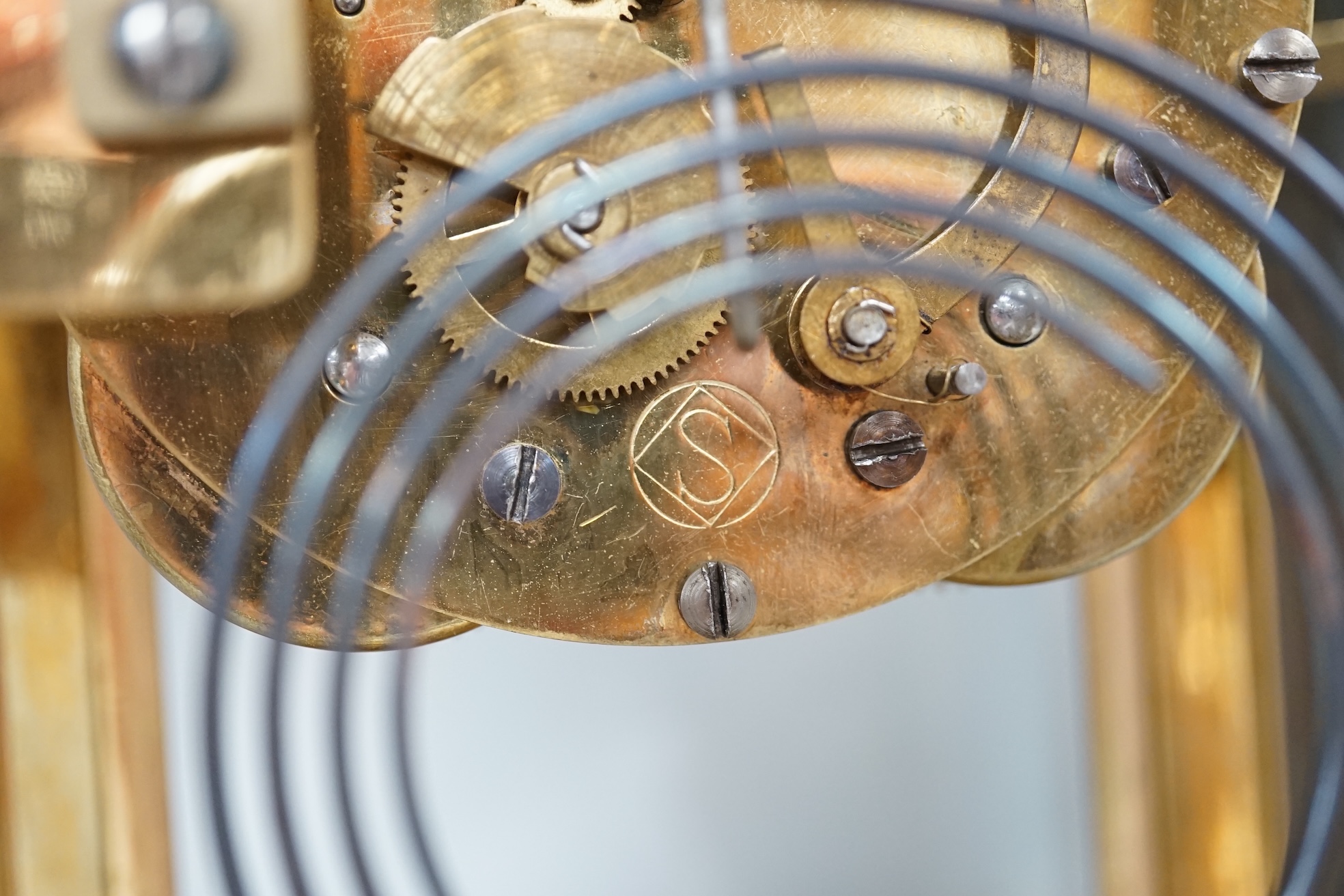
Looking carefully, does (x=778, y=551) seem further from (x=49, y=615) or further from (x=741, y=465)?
(x=49, y=615)

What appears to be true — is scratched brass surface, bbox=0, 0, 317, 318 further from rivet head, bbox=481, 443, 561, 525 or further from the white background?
the white background

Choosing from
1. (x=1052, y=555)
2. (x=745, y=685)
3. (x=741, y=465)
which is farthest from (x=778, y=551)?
(x=745, y=685)

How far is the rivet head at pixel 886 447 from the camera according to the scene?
22.1 inches

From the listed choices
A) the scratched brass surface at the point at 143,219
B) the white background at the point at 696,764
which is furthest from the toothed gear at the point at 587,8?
the white background at the point at 696,764

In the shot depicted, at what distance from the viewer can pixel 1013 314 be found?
1.86ft

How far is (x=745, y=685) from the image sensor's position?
42.7 inches

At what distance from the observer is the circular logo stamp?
1.82 ft

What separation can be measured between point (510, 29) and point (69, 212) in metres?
0.17

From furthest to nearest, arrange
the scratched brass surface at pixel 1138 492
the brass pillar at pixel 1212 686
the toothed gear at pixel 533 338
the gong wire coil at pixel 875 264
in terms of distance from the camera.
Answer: the brass pillar at pixel 1212 686, the scratched brass surface at pixel 1138 492, the toothed gear at pixel 533 338, the gong wire coil at pixel 875 264

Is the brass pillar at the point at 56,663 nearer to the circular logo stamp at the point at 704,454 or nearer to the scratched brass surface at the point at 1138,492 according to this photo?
the circular logo stamp at the point at 704,454

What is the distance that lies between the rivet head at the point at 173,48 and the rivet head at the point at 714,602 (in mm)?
270

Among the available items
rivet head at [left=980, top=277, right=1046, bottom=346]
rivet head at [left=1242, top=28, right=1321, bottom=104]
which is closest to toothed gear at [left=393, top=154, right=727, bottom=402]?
rivet head at [left=980, top=277, right=1046, bottom=346]

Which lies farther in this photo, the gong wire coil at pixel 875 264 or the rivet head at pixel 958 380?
the rivet head at pixel 958 380

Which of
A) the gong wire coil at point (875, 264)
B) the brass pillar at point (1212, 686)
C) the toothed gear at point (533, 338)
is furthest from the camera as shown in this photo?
the brass pillar at point (1212, 686)
